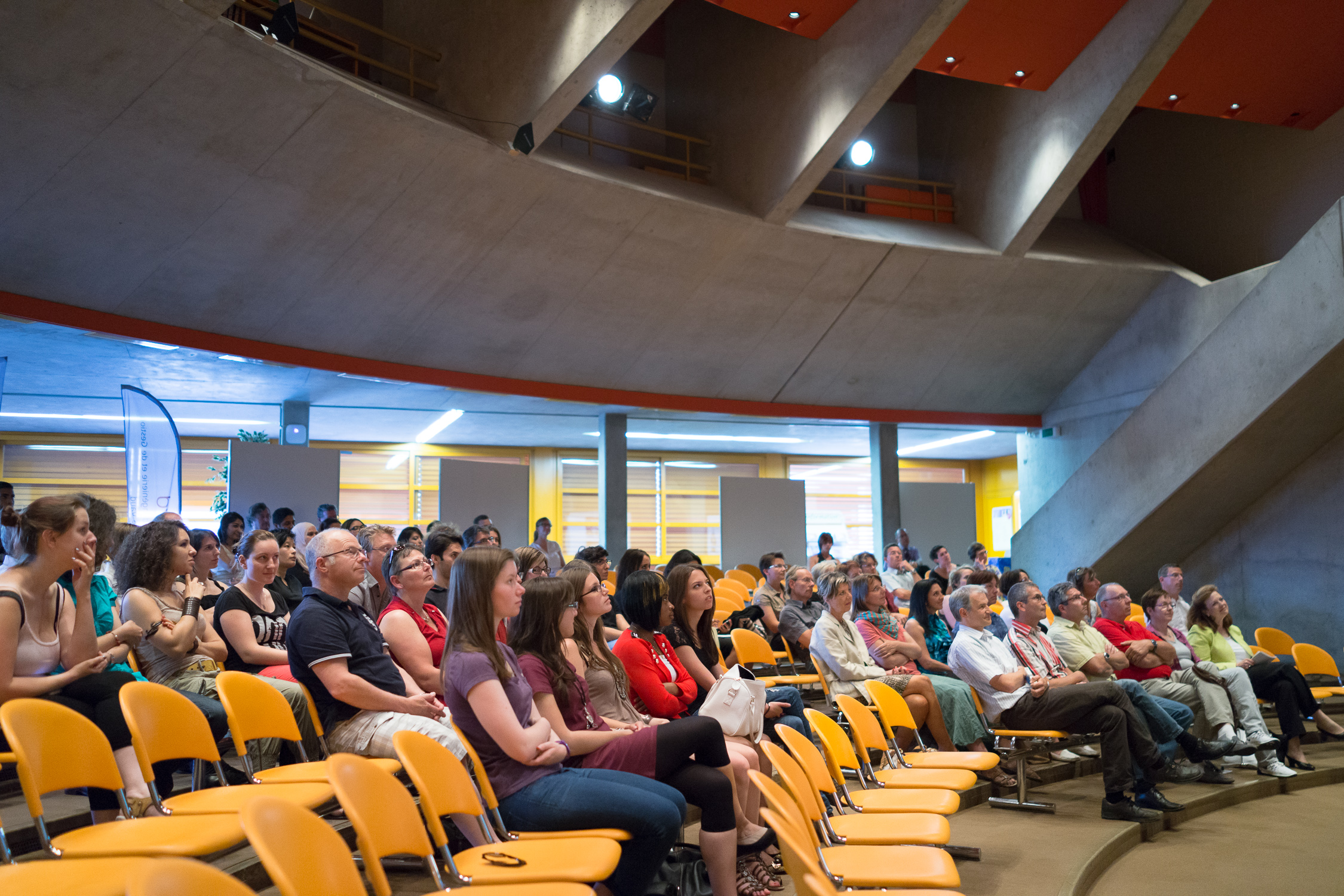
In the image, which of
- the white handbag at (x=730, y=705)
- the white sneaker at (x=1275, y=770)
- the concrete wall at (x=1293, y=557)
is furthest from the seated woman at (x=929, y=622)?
the concrete wall at (x=1293, y=557)

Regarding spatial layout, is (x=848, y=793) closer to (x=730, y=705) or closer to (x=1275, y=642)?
(x=730, y=705)

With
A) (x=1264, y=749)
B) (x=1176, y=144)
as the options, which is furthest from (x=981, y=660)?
(x=1176, y=144)

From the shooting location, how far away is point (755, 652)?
599 cm

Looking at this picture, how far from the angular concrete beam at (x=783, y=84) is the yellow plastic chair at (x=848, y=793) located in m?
7.19

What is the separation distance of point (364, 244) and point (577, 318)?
255 cm

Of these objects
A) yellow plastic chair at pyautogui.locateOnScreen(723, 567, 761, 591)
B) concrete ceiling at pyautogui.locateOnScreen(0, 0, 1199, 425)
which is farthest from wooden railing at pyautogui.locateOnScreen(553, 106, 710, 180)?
yellow plastic chair at pyautogui.locateOnScreen(723, 567, 761, 591)

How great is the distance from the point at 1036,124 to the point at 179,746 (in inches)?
426

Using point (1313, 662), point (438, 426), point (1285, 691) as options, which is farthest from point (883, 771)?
point (438, 426)

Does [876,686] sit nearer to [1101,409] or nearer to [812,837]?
[812,837]

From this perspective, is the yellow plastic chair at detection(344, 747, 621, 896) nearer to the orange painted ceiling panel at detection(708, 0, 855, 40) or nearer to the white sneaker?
the white sneaker

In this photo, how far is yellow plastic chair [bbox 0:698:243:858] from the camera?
220cm

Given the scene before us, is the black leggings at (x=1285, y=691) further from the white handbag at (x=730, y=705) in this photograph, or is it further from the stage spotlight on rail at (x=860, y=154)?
the stage spotlight on rail at (x=860, y=154)

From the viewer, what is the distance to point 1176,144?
13438mm

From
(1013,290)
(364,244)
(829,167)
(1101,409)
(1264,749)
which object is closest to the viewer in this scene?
(1264,749)
